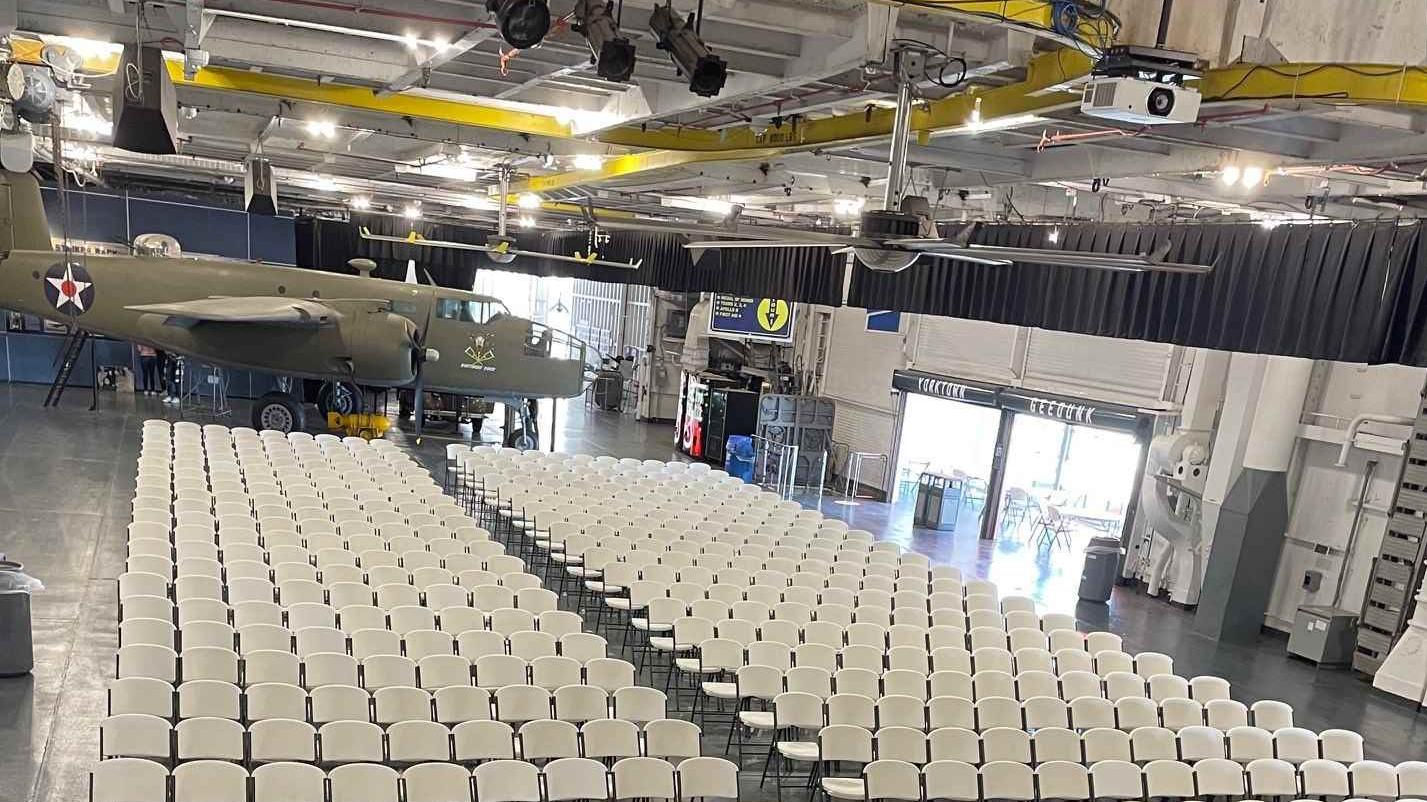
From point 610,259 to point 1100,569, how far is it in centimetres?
1289

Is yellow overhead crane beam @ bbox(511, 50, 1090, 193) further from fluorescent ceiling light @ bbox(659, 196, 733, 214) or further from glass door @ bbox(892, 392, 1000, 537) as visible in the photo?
glass door @ bbox(892, 392, 1000, 537)

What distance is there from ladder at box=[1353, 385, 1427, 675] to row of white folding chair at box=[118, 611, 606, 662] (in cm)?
1065

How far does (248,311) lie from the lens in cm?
1591

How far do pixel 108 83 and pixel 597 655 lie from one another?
693 cm

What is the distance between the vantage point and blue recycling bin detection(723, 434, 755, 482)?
821 inches

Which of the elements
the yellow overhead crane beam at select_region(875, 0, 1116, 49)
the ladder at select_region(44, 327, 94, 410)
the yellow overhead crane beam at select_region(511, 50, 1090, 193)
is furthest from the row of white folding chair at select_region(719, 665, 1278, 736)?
the ladder at select_region(44, 327, 94, 410)

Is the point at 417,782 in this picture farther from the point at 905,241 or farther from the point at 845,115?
the point at 845,115

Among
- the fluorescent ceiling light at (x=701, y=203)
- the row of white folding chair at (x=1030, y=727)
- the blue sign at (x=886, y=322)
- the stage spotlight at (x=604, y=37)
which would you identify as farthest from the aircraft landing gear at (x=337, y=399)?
the stage spotlight at (x=604, y=37)

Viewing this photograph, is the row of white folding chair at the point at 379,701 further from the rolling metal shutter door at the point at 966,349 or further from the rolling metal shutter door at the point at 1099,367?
the rolling metal shutter door at the point at 966,349

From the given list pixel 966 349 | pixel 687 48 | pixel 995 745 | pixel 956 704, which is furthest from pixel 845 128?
pixel 966 349

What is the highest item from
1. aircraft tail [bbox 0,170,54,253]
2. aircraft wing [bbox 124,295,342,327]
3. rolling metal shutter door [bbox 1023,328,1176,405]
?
aircraft tail [bbox 0,170,54,253]

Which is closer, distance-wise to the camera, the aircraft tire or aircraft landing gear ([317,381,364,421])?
the aircraft tire

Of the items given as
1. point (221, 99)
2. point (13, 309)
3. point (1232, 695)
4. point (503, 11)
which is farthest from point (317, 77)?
point (13, 309)

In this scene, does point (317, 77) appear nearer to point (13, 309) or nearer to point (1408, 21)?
point (1408, 21)
